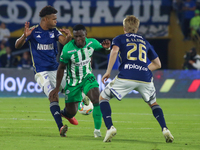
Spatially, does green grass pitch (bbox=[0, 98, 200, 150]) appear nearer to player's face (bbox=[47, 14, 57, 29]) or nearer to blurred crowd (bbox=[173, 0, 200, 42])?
player's face (bbox=[47, 14, 57, 29])

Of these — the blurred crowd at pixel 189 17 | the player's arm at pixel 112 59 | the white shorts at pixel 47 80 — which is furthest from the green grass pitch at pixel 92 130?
the blurred crowd at pixel 189 17

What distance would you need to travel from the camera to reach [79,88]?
23.4 feet

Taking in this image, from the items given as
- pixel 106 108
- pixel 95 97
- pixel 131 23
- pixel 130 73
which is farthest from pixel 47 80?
pixel 131 23

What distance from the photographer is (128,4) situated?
23188 mm

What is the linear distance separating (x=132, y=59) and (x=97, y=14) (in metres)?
17.0

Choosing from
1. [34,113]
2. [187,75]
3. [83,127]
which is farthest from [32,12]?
[83,127]

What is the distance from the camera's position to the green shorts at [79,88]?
695 cm

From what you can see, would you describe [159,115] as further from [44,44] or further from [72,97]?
[44,44]

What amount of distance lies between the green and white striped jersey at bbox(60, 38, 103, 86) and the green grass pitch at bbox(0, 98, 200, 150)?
92cm

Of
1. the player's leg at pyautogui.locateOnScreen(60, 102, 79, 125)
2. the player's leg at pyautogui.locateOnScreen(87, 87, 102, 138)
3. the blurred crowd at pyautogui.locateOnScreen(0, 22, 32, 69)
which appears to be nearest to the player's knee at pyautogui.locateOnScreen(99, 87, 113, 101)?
the player's leg at pyautogui.locateOnScreen(87, 87, 102, 138)

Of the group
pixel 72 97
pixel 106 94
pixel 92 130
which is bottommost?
pixel 92 130

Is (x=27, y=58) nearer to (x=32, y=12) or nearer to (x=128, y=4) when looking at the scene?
(x=32, y=12)

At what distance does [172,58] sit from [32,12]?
26.8 ft

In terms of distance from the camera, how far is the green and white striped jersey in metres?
6.92
